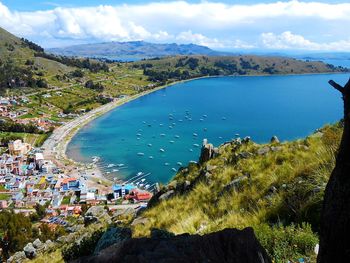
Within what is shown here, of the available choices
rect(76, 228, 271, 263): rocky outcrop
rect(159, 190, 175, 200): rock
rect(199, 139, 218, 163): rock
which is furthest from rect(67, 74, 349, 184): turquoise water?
rect(76, 228, 271, 263): rocky outcrop

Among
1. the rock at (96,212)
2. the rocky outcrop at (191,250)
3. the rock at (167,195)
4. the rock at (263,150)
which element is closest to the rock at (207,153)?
the rock at (167,195)

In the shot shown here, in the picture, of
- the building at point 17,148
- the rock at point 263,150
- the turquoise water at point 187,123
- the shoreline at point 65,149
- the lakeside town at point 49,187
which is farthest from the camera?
the building at point 17,148

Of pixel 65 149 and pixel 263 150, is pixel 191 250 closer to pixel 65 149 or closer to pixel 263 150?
pixel 263 150

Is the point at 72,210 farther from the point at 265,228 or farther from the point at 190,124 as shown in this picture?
the point at 190,124

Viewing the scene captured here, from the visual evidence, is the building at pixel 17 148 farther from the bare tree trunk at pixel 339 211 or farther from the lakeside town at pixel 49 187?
the bare tree trunk at pixel 339 211

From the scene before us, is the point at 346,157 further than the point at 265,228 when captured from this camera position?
No

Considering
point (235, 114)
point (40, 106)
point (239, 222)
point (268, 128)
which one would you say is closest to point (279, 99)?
point (235, 114)
